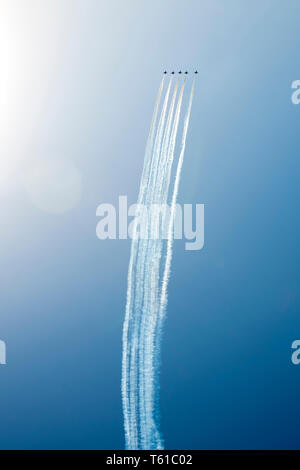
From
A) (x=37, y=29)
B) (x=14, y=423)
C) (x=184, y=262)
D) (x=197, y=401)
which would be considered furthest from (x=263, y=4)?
(x=14, y=423)

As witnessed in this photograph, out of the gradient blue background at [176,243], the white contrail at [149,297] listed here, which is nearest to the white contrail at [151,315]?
the white contrail at [149,297]

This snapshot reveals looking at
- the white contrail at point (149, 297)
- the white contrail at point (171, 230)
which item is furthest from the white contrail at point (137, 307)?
the white contrail at point (171, 230)

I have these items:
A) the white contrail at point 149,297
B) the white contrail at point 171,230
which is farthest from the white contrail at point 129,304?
the white contrail at point 171,230

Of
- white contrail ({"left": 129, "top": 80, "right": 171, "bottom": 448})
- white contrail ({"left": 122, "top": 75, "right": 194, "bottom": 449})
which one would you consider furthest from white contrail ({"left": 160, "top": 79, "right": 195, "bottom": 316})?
white contrail ({"left": 129, "top": 80, "right": 171, "bottom": 448})

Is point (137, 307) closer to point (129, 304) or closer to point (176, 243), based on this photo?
point (129, 304)

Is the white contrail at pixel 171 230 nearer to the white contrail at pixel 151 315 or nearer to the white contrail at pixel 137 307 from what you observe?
the white contrail at pixel 151 315

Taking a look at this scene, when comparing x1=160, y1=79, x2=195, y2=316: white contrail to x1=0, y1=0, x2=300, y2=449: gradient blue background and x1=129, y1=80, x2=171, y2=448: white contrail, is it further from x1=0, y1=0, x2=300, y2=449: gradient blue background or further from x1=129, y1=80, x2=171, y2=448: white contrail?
x1=129, y1=80, x2=171, y2=448: white contrail

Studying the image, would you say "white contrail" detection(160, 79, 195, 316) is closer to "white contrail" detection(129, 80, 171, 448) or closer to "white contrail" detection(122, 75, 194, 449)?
"white contrail" detection(122, 75, 194, 449)

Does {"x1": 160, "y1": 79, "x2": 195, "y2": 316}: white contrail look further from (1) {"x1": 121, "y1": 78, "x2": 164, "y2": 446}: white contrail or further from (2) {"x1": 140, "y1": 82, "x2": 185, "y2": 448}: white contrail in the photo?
(1) {"x1": 121, "y1": 78, "x2": 164, "y2": 446}: white contrail

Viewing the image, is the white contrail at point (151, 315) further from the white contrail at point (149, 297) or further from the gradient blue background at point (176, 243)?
the gradient blue background at point (176, 243)

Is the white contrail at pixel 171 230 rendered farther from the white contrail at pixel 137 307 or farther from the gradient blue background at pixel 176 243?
the white contrail at pixel 137 307
